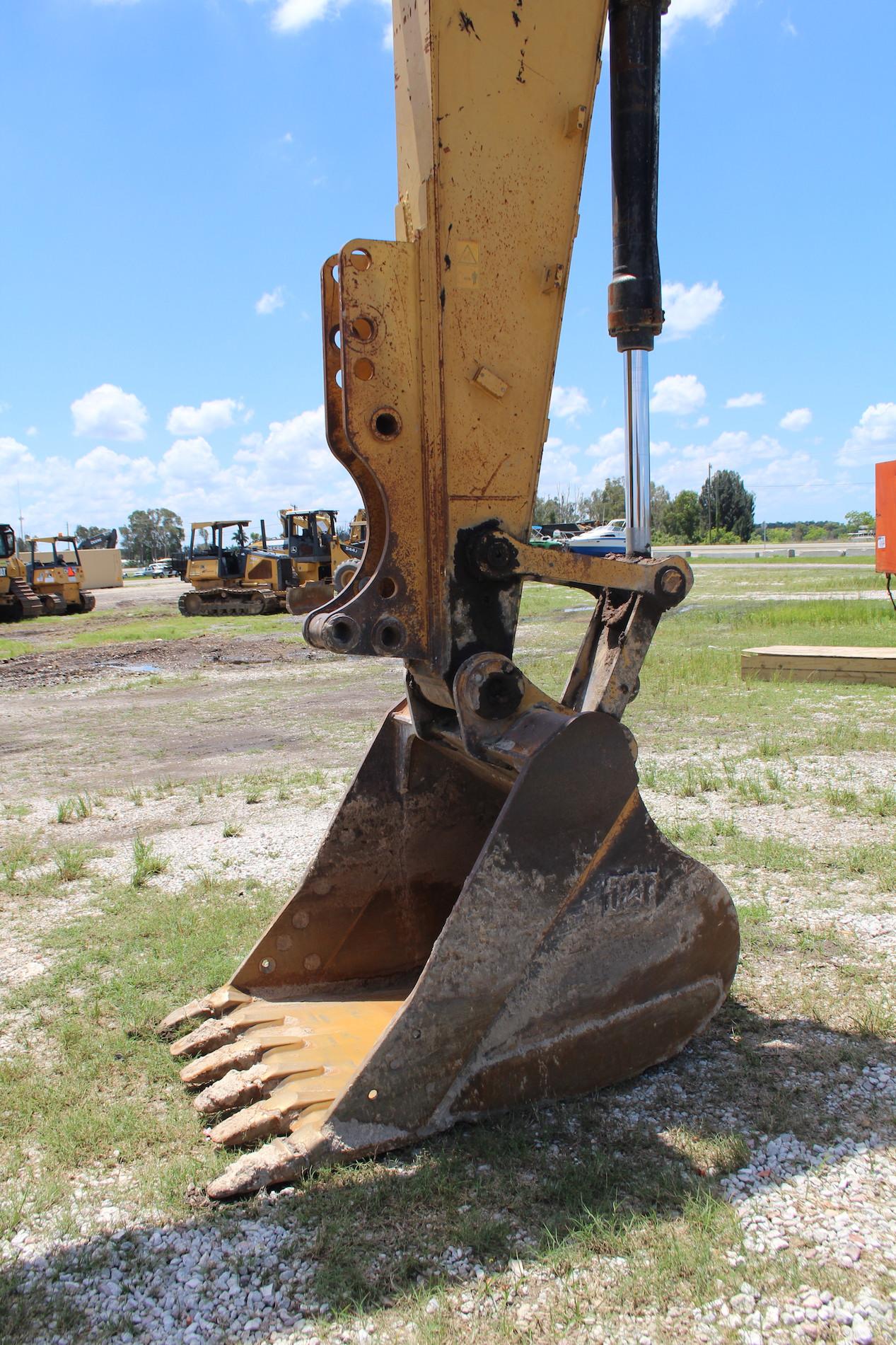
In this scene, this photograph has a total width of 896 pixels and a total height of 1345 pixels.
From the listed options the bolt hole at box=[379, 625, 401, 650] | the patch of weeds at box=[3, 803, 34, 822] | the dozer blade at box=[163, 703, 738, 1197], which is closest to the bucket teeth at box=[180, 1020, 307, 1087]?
the dozer blade at box=[163, 703, 738, 1197]

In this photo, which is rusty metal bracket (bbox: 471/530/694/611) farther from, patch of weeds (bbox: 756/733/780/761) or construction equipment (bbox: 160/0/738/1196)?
patch of weeds (bbox: 756/733/780/761)

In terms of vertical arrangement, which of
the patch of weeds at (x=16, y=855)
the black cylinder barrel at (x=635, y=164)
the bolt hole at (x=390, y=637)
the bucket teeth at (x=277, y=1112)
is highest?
the black cylinder barrel at (x=635, y=164)

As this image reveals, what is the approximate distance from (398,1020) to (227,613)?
2585 centimetres

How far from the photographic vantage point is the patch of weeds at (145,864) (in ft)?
16.7

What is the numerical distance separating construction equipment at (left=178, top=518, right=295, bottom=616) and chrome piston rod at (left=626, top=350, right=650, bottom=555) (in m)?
24.0

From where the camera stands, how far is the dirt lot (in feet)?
6.93

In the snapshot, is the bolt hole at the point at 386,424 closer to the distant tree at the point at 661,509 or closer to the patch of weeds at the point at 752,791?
the patch of weeds at the point at 752,791

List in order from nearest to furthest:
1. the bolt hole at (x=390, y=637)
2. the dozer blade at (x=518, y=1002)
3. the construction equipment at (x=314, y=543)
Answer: the dozer blade at (x=518, y=1002) → the bolt hole at (x=390, y=637) → the construction equipment at (x=314, y=543)

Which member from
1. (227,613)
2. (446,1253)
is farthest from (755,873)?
(227,613)

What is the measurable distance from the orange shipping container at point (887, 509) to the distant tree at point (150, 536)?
92.8m

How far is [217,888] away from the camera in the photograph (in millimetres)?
4934

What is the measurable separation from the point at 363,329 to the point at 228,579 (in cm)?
2588

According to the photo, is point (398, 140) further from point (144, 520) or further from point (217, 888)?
point (144, 520)

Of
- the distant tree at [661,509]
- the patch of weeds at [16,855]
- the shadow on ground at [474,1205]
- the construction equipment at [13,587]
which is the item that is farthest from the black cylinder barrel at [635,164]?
the distant tree at [661,509]
